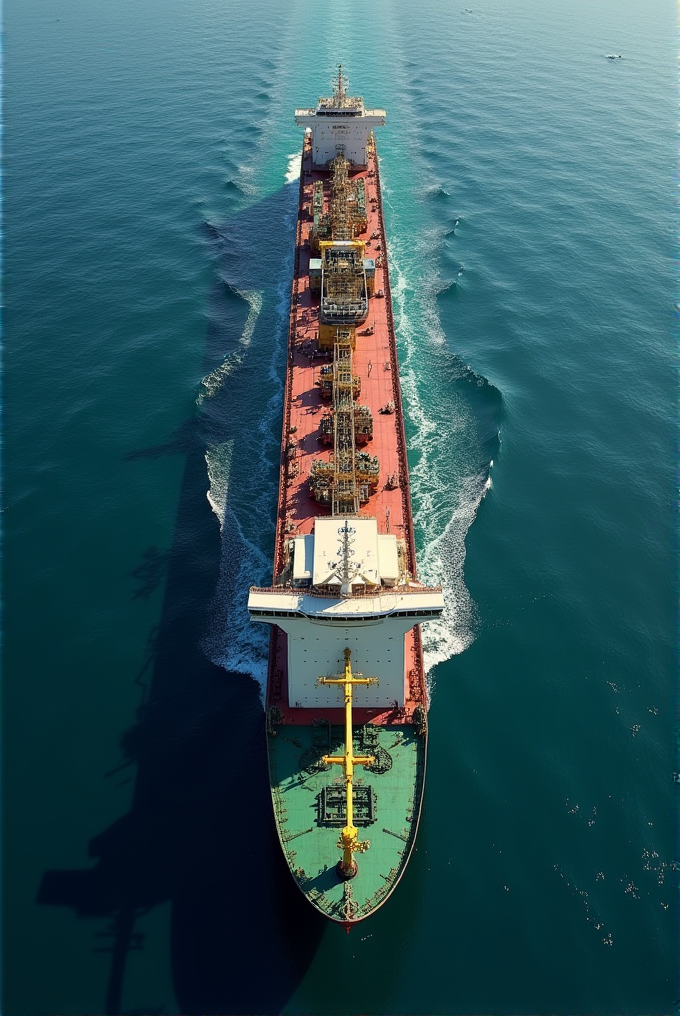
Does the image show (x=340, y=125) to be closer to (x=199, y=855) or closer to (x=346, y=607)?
(x=346, y=607)

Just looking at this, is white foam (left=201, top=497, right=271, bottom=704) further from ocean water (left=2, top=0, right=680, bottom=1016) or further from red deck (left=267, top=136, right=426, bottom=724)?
red deck (left=267, top=136, right=426, bottom=724)

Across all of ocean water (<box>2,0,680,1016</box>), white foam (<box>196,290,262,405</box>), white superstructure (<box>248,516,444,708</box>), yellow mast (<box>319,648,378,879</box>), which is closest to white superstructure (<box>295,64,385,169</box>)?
ocean water (<box>2,0,680,1016</box>)

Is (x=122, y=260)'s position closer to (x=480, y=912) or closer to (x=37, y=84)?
(x=37, y=84)

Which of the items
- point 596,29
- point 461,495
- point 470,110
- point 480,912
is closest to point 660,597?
point 461,495

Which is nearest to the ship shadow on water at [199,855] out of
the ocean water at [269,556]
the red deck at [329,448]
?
the ocean water at [269,556]

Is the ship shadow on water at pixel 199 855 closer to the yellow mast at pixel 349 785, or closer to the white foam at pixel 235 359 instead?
the yellow mast at pixel 349 785

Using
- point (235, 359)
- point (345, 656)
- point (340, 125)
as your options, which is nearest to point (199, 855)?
point (345, 656)
